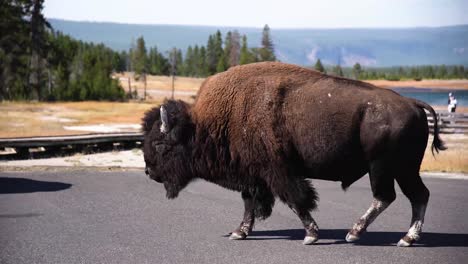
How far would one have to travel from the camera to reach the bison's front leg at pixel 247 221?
26.2ft

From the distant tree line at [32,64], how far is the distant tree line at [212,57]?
31.3m

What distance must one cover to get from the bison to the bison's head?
0.01 m

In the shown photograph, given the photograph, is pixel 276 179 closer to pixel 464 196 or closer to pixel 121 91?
pixel 464 196

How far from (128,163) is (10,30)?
57.0 m

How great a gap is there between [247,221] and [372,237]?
162 centimetres

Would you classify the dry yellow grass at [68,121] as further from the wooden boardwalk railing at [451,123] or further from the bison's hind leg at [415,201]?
the bison's hind leg at [415,201]

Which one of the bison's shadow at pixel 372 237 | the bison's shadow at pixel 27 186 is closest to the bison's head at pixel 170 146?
the bison's shadow at pixel 372 237

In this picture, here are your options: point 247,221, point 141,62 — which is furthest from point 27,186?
point 141,62

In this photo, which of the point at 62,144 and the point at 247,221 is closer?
the point at 247,221

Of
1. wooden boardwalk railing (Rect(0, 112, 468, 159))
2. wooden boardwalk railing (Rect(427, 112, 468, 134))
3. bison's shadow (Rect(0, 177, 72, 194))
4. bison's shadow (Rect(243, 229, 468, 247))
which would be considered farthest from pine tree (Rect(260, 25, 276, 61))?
bison's shadow (Rect(243, 229, 468, 247))

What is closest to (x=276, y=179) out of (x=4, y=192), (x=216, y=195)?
(x=216, y=195)

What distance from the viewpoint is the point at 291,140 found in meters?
7.77

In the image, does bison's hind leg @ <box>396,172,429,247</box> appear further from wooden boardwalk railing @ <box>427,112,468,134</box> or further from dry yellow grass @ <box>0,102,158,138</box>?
dry yellow grass @ <box>0,102,158,138</box>

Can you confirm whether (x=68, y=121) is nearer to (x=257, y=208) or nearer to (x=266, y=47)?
(x=257, y=208)
